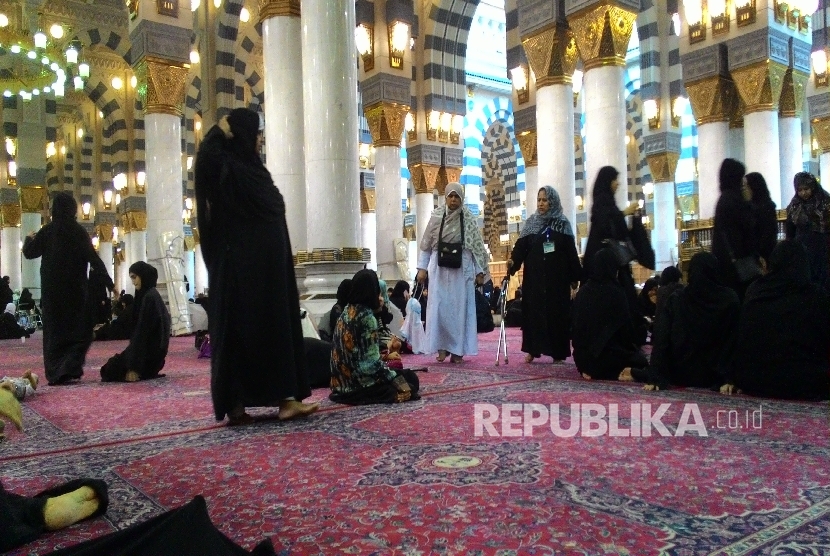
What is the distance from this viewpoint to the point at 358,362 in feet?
10.6

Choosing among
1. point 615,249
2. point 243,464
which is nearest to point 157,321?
point 243,464

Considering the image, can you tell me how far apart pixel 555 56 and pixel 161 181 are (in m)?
5.26

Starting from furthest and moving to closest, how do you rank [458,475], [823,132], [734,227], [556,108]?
[823,132] → [556,108] → [734,227] → [458,475]

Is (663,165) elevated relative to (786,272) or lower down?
elevated

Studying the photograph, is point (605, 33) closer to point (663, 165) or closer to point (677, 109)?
point (677, 109)

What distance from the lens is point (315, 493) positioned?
5.85 ft

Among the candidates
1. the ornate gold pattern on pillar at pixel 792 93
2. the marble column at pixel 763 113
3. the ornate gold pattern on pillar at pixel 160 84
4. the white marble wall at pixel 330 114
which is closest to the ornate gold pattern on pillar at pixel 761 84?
the marble column at pixel 763 113

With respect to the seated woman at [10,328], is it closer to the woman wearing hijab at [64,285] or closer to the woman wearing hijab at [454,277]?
the woman wearing hijab at [64,285]

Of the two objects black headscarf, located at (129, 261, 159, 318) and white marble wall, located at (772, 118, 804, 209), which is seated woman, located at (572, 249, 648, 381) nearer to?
black headscarf, located at (129, 261, 159, 318)

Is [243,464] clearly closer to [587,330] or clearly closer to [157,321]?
[587,330]

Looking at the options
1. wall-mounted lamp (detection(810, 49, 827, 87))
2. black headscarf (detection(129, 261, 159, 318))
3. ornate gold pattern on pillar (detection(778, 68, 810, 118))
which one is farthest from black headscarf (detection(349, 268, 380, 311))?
wall-mounted lamp (detection(810, 49, 827, 87))

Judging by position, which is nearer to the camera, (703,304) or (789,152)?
(703,304)

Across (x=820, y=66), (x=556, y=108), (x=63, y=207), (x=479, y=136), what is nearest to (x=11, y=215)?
(x=479, y=136)

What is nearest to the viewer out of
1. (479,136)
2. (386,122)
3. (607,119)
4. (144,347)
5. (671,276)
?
(144,347)
